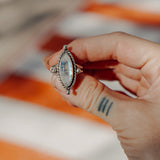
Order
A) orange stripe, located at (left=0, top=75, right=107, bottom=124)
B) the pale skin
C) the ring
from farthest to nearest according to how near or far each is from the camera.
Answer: orange stripe, located at (left=0, top=75, right=107, bottom=124), the ring, the pale skin

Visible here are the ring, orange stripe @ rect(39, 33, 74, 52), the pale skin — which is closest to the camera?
the pale skin

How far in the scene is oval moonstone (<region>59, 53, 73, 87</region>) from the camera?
106 centimetres

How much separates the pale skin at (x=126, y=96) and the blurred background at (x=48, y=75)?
1.19ft

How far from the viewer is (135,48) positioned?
3.74 feet

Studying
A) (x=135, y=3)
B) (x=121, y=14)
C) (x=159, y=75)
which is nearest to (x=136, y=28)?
(x=121, y=14)

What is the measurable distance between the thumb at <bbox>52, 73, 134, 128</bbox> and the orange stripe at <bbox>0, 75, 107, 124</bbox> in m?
0.47

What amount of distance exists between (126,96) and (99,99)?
0.36ft

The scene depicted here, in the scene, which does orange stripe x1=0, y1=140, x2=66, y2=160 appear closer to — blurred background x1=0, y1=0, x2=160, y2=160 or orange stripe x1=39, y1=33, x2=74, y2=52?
blurred background x1=0, y1=0, x2=160, y2=160

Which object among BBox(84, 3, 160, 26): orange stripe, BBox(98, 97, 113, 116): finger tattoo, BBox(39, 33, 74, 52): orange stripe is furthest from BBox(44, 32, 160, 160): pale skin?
BBox(84, 3, 160, 26): orange stripe

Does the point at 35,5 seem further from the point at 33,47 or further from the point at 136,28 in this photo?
the point at 136,28

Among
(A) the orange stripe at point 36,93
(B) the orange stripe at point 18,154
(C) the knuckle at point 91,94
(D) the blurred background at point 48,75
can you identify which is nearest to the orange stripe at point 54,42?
(D) the blurred background at point 48,75

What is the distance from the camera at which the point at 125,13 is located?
7.98 feet

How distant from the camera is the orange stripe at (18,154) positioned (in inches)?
53.2

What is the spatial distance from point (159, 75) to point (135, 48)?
162mm
